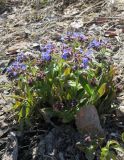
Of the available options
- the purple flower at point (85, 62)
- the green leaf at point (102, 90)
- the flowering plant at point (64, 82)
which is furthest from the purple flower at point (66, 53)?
the green leaf at point (102, 90)

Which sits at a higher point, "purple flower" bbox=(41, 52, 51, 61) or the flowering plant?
"purple flower" bbox=(41, 52, 51, 61)

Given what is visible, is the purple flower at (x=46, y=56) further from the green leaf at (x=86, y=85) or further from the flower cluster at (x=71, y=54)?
the green leaf at (x=86, y=85)

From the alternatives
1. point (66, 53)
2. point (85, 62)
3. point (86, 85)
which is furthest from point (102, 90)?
point (66, 53)

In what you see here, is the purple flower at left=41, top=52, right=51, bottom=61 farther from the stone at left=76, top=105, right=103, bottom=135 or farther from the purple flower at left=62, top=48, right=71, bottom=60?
the stone at left=76, top=105, right=103, bottom=135

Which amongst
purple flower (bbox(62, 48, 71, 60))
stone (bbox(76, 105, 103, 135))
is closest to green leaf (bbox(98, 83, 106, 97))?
stone (bbox(76, 105, 103, 135))

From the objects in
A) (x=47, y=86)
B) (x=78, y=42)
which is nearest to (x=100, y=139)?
(x=47, y=86)

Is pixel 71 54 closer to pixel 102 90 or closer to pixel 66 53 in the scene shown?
pixel 66 53
